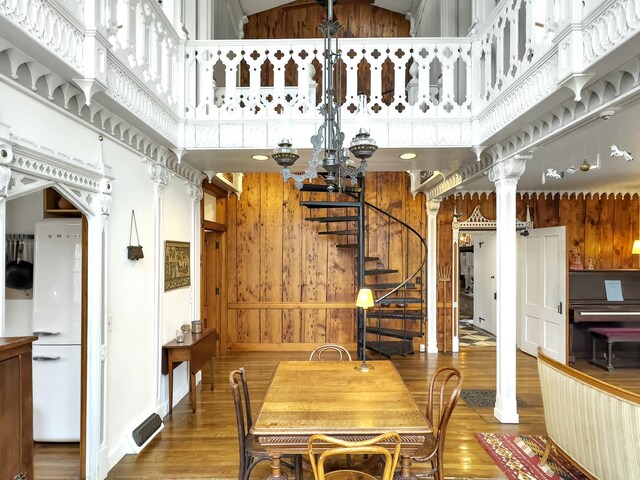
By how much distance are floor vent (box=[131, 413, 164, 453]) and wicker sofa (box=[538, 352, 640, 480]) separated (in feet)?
10.9

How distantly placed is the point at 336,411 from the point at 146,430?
2.11 m

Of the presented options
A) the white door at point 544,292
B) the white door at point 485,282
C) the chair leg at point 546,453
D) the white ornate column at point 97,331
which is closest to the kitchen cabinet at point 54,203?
the white ornate column at point 97,331

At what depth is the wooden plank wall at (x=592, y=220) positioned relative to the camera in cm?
638

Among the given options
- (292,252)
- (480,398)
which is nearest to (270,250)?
(292,252)

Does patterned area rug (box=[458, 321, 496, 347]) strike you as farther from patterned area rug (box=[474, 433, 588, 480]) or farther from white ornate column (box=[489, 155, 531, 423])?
patterned area rug (box=[474, 433, 588, 480])

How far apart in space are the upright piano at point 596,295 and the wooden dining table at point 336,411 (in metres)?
4.45

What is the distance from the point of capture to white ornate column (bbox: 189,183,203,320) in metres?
4.88

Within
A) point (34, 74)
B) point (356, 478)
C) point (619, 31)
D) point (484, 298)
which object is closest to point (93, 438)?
point (356, 478)

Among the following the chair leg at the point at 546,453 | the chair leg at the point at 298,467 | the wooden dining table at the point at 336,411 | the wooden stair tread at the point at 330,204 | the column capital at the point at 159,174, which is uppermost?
the column capital at the point at 159,174

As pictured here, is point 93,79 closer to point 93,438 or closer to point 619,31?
point 93,438

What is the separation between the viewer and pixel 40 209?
343 centimetres

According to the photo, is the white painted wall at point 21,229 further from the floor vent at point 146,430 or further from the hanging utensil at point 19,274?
the floor vent at point 146,430

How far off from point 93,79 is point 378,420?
2.50m

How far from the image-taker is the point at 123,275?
3.16 meters
